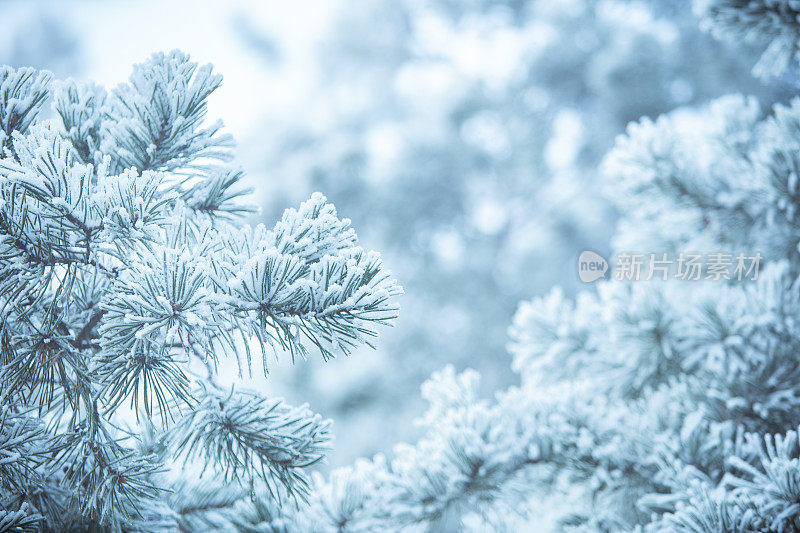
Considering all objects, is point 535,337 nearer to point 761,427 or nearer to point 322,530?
point 761,427

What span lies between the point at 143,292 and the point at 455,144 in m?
3.30

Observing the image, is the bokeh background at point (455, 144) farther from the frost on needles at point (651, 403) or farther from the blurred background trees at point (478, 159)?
the frost on needles at point (651, 403)

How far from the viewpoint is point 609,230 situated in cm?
348

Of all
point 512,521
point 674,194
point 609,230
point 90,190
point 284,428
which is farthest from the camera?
point 609,230

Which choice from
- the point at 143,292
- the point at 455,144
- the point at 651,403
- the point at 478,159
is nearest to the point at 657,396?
the point at 651,403

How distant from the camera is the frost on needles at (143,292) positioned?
0.39 m

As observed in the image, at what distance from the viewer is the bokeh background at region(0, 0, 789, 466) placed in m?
3.21

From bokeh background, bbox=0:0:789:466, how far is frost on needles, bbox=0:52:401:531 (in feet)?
8.52

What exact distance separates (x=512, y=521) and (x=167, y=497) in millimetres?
460

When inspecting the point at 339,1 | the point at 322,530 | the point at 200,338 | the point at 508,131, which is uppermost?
the point at 339,1

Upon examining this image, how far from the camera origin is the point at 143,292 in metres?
0.38

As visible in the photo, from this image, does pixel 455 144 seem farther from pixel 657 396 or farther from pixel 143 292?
pixel 143 292

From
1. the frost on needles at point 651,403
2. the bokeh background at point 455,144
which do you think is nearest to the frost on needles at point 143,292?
the frost on needles at point 651,403

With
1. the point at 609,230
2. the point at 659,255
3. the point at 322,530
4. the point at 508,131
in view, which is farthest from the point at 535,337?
the point at 508,131
